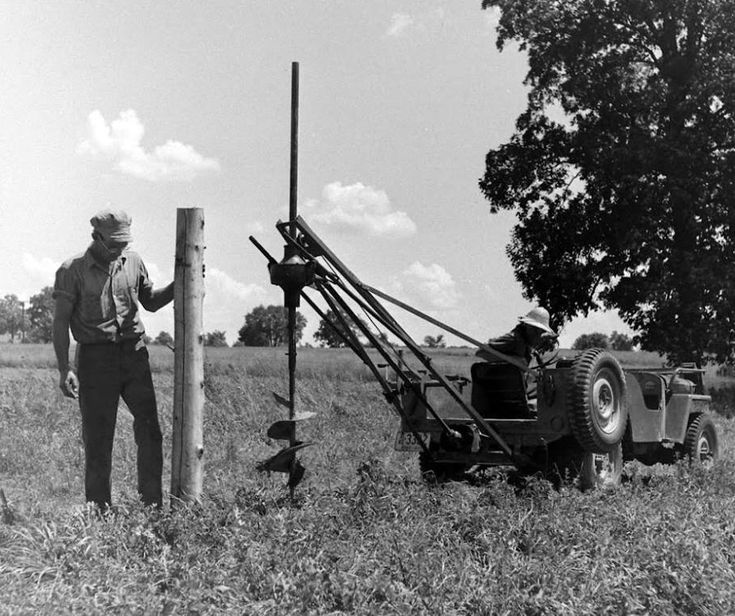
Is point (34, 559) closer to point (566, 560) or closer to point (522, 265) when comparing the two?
point (566, 560)

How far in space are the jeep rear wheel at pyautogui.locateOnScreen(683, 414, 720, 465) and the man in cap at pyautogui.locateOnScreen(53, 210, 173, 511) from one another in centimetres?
598

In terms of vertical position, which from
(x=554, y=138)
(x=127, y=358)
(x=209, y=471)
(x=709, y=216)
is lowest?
(x=209, y=471)

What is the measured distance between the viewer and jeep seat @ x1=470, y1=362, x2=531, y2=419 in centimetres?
845

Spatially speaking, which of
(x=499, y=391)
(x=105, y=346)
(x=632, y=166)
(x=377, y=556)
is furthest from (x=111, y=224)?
(x=632, y=166)

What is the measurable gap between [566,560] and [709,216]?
18204 mm

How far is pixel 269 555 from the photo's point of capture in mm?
5219

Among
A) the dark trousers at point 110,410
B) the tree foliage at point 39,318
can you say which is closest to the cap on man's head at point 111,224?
the dark trousers at point 110,410

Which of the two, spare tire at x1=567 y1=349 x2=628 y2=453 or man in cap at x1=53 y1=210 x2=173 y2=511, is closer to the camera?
man in cap at x1=53 y1=210 x2=173 y2=511

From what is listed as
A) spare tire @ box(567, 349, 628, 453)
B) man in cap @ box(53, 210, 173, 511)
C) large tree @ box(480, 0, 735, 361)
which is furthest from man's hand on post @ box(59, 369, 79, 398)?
large tree @ box(480, 0, 735, 361)

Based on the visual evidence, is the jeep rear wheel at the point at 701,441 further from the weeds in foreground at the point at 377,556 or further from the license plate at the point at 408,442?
the weeds in foreground at the point at 377,556

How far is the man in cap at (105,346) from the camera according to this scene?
21.7 ft

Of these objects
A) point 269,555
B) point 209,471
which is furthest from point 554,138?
point 269,555

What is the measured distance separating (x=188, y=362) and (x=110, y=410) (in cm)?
79

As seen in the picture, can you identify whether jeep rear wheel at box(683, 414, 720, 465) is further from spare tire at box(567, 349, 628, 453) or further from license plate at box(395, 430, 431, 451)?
license plate at box(395, 430, 431, 451)
